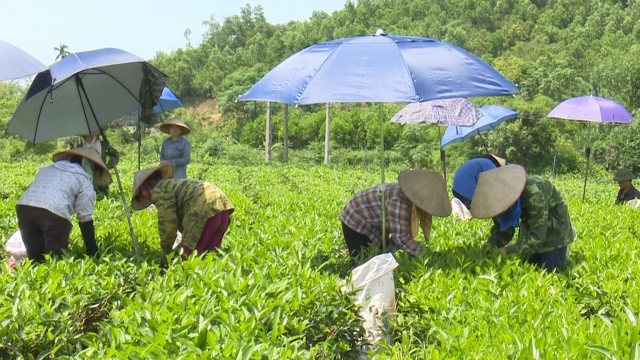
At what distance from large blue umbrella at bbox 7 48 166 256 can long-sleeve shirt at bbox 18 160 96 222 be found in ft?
1.52

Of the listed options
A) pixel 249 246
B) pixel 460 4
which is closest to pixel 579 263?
pixel 249 246

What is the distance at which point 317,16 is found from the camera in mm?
94750

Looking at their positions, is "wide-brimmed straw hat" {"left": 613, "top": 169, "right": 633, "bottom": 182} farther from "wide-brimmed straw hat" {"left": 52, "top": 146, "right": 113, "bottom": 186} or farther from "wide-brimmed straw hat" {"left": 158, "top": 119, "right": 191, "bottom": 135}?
"wide-brimmed straw hat" {"left": 52, "top": 146, "right": 113, "bottom": 186}

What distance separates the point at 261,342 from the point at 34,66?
2671mm

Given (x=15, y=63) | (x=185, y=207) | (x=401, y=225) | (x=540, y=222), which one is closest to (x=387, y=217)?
(x=401, y=225)

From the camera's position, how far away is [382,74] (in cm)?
419

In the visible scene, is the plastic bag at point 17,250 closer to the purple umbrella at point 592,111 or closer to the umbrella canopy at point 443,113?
the umbrella canopy at point 443,113

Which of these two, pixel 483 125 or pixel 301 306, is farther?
pixel 483 125

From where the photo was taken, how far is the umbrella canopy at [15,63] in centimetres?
443

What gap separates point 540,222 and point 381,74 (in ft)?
5.23

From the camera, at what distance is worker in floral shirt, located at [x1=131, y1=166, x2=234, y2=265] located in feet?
16.3

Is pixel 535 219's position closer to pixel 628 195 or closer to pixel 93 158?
pixel 93 158

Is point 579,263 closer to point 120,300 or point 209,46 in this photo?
point 120,300

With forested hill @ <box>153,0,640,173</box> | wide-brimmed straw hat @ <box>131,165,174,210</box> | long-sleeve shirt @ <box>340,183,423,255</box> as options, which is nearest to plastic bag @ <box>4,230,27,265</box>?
wide-brimmed straw hat @ <box>131,165,174,210</box>
